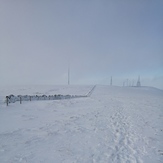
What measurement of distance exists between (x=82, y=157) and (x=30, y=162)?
1851 millimetres

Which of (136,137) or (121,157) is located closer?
(121,157)

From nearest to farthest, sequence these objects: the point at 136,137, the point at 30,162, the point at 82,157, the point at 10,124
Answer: the point at 30,162
the point at 82,157
the point at 136,137
the point at 10,124

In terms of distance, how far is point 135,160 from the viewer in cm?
502

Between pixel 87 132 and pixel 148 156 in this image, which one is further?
pixel 87 132

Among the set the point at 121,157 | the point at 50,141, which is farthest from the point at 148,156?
the point at 50,141

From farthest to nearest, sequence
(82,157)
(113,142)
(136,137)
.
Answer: (136,137) → (113,142) → (82,157)

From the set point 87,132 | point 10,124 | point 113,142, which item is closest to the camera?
point 113,142

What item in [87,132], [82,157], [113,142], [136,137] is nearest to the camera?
[82,157]

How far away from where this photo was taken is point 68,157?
5184 millimetres

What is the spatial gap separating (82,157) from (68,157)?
527 mm

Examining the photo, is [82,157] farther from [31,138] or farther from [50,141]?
[31,138]

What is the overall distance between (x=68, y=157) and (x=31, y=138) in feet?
8.54

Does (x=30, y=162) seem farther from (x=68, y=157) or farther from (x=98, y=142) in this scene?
(x=98, y=142)

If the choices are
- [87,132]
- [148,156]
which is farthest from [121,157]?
[87,132]
